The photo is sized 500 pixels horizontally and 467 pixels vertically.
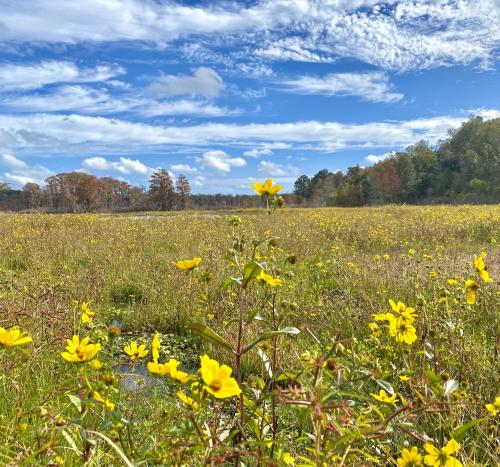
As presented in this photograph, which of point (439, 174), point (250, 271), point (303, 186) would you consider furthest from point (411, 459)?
point (303, 186)

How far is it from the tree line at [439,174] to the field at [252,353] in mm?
47069

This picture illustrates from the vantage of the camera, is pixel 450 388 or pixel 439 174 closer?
pixel 450 388

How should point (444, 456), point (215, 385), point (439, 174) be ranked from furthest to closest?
1. point (439, 174)
2. point (444, 456)
3. point (215, 385)

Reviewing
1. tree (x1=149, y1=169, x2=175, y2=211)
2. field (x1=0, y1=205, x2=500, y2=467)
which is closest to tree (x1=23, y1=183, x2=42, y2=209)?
tree (x1=149, y1=169, x2=175, y2=211)

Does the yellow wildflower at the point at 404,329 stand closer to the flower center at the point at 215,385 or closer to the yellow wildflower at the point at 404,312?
the yellow wildflower at the point at 404,312

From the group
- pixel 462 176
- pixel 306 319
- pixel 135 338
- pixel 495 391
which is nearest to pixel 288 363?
pixel 306 319

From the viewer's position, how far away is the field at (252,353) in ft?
3.64

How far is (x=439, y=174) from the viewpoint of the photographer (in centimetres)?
5647

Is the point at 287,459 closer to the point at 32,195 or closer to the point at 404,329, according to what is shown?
the point at 404,329

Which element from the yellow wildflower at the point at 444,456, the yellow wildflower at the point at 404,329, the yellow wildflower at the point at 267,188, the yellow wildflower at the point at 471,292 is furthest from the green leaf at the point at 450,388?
the yellow wildflower at the point at 267,188

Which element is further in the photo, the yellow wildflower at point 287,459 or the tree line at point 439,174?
the tree line at point 439,174

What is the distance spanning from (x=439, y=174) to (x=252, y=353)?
60889 millimetres

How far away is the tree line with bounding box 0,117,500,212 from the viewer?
5112 cm

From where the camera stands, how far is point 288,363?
286cm
